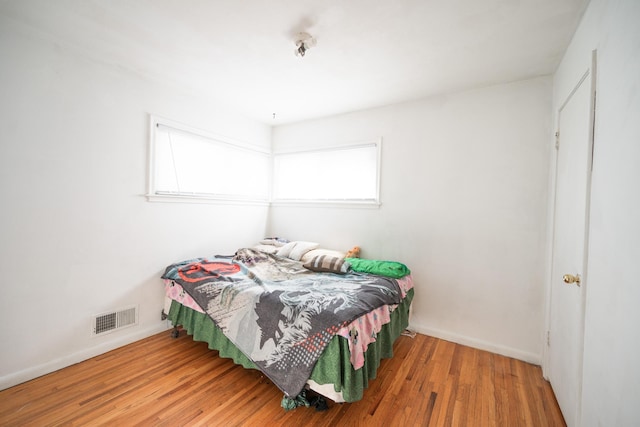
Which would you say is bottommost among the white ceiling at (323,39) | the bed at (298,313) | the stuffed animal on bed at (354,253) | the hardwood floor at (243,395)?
the hardwood floor at (243,395)

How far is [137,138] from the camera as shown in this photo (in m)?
2.58

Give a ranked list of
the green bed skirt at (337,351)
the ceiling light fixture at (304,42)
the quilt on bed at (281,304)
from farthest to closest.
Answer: the ceiling light fixture at (304,42)
the quilt on bed at (281,304)
the green bed skirt at (337,351)

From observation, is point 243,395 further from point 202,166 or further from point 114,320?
point 202,166

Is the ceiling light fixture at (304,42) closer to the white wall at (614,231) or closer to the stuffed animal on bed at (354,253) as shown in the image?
the white wall at (614,231)

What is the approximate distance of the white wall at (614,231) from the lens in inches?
36.5

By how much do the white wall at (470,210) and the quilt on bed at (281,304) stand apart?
76cm

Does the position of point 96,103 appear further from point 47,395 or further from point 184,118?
point 47,395

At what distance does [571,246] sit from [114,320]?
367 cm

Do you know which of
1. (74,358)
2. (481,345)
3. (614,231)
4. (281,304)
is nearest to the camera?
(614,231)

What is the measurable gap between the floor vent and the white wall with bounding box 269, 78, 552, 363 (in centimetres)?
249

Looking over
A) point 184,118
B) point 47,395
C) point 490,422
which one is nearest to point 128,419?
point 47,395

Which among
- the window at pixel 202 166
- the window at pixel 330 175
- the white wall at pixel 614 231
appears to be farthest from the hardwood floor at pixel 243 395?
the window at pixel 330 175

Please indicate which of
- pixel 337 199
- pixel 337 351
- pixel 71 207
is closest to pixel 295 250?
pixel 337 199

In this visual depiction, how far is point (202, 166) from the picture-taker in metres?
3.20
